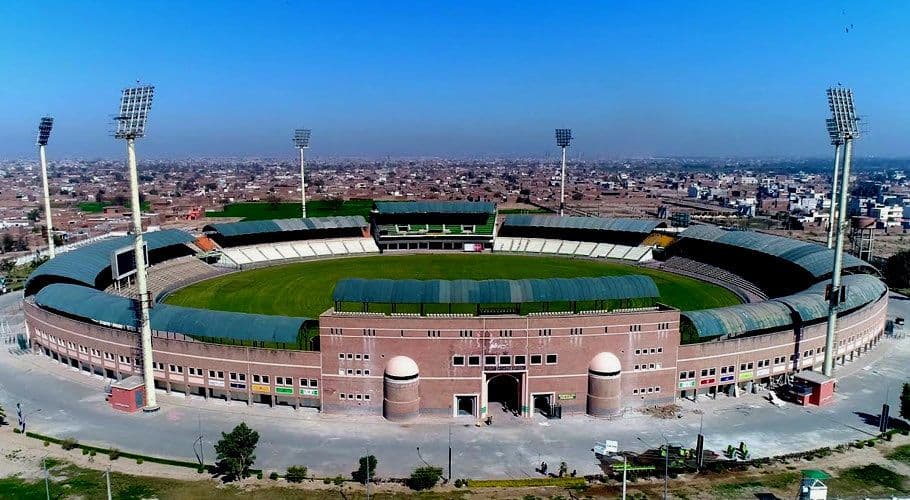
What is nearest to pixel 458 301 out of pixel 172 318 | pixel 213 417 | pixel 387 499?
pixel 387 499

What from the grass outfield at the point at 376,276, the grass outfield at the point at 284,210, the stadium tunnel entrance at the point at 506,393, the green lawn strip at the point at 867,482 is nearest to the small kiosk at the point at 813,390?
the green lawn strip at the point at 867,482

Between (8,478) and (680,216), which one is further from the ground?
(680,216)

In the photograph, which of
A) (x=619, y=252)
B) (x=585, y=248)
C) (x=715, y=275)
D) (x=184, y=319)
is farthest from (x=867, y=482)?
(x=585, y=248)

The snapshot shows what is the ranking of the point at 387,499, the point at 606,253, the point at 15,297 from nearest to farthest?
the point at 387,499, the point at 15,297, the point at 606,253

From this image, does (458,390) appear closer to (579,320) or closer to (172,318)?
(579,320)

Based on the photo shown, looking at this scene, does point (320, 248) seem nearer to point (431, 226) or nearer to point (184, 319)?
point (431, 226)

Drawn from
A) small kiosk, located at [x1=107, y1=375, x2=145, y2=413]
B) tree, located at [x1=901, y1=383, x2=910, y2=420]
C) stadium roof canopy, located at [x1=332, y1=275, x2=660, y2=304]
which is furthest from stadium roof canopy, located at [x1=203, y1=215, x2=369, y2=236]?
tree, located at [x1=901, y1=383, x2=910, y2=420]
